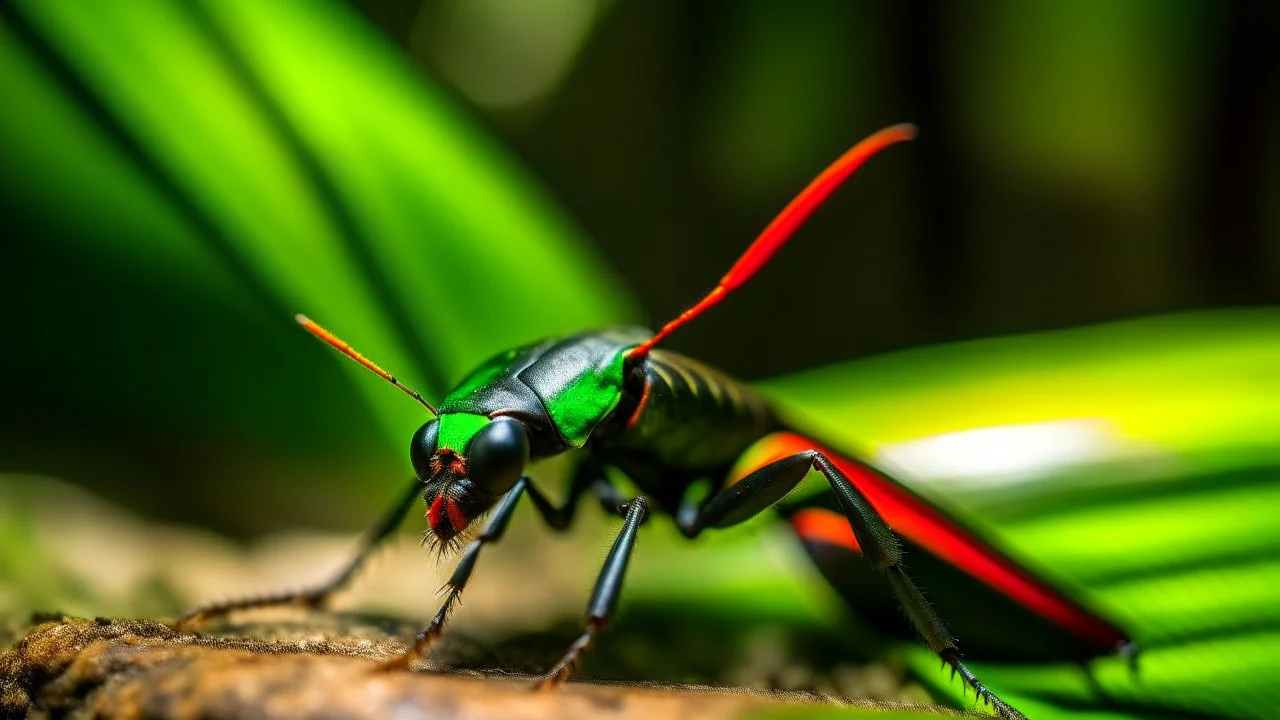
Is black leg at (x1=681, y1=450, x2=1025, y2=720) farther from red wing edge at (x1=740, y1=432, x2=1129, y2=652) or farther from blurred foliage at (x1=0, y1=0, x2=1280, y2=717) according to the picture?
blurred foliage at (x1=0, y1=0, x2=1280, y2=717)

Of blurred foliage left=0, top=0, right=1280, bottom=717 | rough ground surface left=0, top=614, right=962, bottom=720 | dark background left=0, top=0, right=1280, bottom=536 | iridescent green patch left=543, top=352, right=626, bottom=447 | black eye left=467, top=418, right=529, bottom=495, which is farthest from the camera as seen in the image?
dark background left=0, top=0, right=1280, bottom=536

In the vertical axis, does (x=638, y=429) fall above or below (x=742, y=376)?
below

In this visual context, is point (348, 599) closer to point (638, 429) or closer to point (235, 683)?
point (638, 429)

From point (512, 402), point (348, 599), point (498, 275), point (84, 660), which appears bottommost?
point (84, 660)

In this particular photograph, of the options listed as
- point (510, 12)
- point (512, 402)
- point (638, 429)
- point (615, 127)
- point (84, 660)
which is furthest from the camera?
point (615, 127)

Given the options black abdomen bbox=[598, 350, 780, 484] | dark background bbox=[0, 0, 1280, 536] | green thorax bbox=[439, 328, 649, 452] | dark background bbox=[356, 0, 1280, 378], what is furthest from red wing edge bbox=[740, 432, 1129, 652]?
dark background bbox=[356, 0, 1280, 378]

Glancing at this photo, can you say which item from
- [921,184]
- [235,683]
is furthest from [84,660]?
[921,184]

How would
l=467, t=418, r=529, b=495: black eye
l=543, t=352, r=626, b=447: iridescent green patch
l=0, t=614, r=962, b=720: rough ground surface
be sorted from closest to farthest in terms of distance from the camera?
l=0, t=614, r=962, b=720: rough ground surface
l=467, t=418, r=529, b=495: black eye
l=543, t=352, r=626, b=447: iridescent green patch
